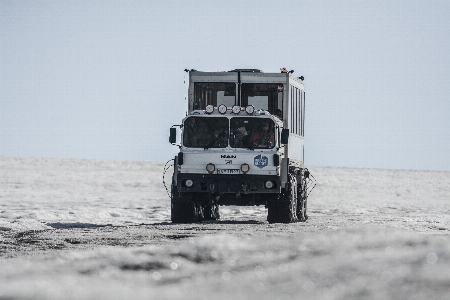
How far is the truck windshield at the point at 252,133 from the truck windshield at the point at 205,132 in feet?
0.63

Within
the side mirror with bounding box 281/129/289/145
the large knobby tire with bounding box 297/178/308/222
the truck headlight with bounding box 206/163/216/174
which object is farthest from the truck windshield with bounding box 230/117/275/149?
the large knobby tire with bounding box 297/178/308/222

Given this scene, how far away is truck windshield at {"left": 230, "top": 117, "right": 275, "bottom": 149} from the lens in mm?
18391

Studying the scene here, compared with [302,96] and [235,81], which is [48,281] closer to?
[235,81]

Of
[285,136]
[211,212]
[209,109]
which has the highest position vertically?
[209,109]

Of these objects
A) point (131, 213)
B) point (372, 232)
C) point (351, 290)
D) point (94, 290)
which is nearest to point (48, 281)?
point (94, 290)

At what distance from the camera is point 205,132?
60.6 feet

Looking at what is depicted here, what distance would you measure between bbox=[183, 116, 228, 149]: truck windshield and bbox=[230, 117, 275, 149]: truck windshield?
0.19m

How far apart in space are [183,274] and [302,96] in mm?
15615

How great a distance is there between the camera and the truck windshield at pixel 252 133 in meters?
18.4

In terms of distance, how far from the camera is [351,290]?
5.92 metres

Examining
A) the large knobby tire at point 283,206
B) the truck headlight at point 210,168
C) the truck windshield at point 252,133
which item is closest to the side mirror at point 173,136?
the truck headlight at point 210,168

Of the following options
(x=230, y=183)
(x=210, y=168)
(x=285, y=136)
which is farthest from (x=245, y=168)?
(x=285, y=136)

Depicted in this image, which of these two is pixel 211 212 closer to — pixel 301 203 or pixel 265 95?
pixel 301 203

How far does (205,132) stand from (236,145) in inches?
28.2
